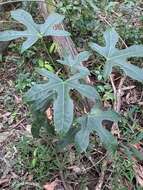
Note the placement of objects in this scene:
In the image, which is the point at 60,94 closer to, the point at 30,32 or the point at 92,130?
the point at 92,130

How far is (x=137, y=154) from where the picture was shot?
229 centimetres

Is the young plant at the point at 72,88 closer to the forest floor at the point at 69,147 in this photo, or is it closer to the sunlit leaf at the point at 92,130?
the sunlit leaf at the point at 92,130

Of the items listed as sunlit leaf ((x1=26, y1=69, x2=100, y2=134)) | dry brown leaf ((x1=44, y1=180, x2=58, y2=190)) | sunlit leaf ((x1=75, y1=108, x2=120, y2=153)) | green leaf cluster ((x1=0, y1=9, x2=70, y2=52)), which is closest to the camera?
sunlit leaf ((x1=26, y1=69, x2=100, y2=134))

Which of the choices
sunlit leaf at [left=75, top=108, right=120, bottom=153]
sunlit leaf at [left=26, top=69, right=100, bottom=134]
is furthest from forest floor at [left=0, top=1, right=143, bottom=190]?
sunlit leaf at [left=26, top=69, right=100, bottom=134]

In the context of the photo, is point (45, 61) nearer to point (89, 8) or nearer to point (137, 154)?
point (89, 8)

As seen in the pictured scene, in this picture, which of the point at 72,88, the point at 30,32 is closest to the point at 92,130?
the point at 72,88

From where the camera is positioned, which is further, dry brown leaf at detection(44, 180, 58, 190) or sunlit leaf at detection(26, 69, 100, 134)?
dry brown leaf at detection(44, 180, 58, 190)

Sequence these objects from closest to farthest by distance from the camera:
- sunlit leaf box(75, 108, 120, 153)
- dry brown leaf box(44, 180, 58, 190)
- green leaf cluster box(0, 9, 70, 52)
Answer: sunlit leaf box(75, 108, 120, 153) → green leaf cluster box(0, 9, 70, 52) → dry brown leaf box(44, 180, 58, 190)

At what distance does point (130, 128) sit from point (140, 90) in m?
0.44

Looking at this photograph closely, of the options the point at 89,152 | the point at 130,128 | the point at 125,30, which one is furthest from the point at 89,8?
the point at 89,152

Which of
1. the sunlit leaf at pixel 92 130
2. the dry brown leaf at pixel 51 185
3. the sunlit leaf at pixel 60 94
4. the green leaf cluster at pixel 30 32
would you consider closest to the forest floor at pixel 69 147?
the dry brown leaf at pixel 51 185

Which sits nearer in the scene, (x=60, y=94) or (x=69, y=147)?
(x=60, y=94)

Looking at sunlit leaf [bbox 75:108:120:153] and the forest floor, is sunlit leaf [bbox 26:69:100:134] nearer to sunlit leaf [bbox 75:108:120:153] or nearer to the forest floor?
sunlit leaf [bbox 75:108:120:153]

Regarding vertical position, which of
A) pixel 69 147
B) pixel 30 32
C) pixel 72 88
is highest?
pixel 30 32
